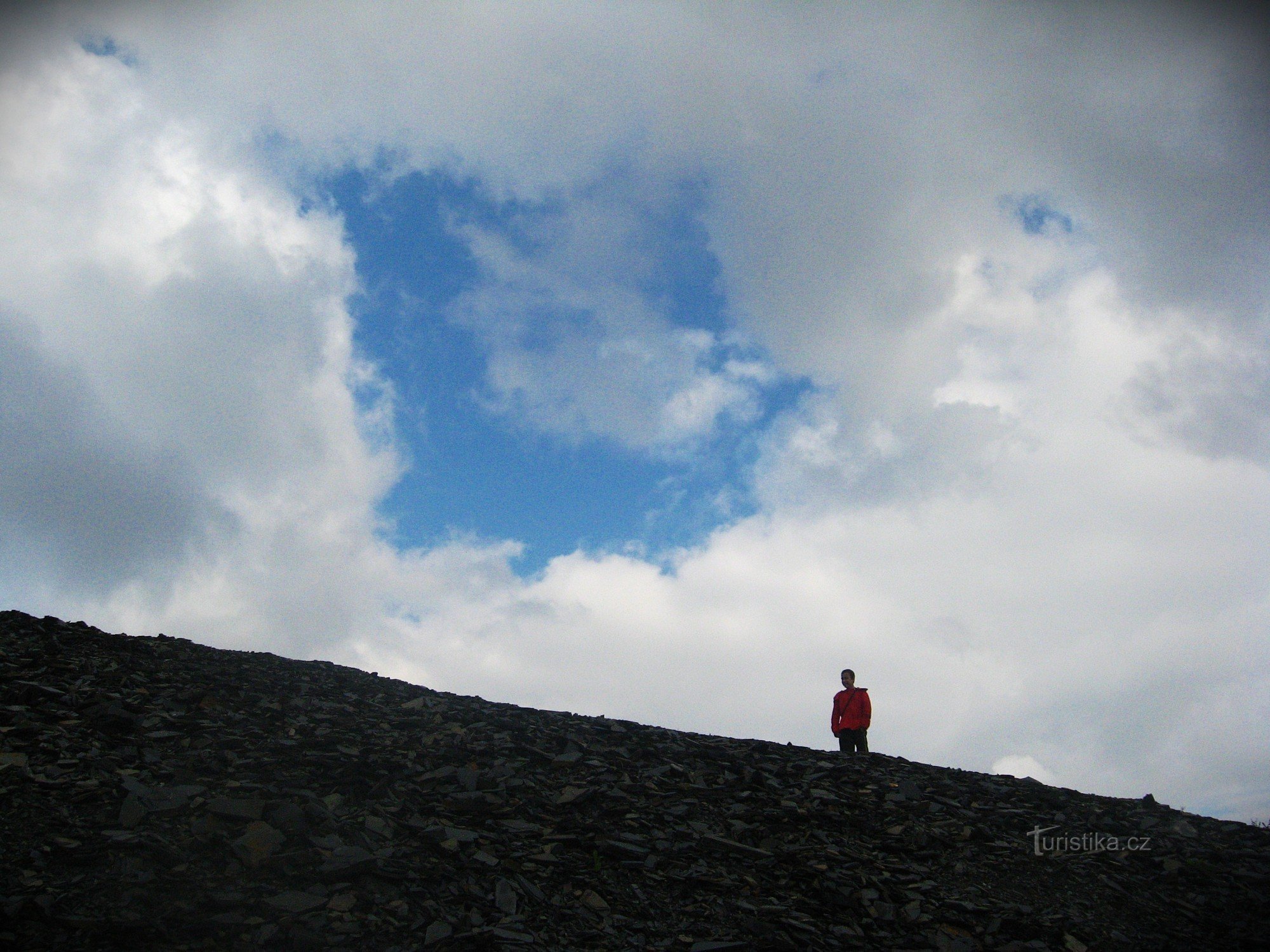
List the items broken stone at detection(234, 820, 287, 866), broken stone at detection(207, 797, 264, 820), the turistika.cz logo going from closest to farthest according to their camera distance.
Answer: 1. broken stone at detection(234, 820, 287, 866)
2. broken stone at detection(207, 797, 264, 820)
3. the turistika.cz logo

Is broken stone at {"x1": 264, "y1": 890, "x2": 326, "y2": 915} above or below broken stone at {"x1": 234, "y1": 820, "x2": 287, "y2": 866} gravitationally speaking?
below

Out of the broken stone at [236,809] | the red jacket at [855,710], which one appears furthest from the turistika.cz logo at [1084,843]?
the broken stone at [236,809]

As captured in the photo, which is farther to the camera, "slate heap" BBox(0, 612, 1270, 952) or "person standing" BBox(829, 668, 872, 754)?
"person standing" BBox(829, 668, 872, 754)

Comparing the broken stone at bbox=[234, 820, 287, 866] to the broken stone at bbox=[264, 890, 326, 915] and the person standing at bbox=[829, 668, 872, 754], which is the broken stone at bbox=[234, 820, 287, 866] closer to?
the broken stone at bbox=[264, 890, 326, 915]

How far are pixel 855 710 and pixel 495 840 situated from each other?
10094 mm

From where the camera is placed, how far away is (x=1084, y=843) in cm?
1321

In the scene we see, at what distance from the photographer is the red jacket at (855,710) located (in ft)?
58.7

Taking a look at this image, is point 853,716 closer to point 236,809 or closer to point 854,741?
point 854,741

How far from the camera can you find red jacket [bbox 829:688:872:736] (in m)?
17.9

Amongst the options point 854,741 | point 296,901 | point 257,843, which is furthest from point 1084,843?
point 257,843

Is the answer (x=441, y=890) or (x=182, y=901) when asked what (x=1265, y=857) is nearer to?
(x=441, y=890)

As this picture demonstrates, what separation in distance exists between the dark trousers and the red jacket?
114mm

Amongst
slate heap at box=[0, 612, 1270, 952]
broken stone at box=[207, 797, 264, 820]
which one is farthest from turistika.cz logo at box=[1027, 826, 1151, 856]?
broken stone at box=[207, 797, 264, 820]

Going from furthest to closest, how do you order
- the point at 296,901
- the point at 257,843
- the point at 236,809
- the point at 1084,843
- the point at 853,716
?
the point at 853,716 → the point at 1084,843 → the point at 236,809 → the point at 257,843 → the point at 296,901
